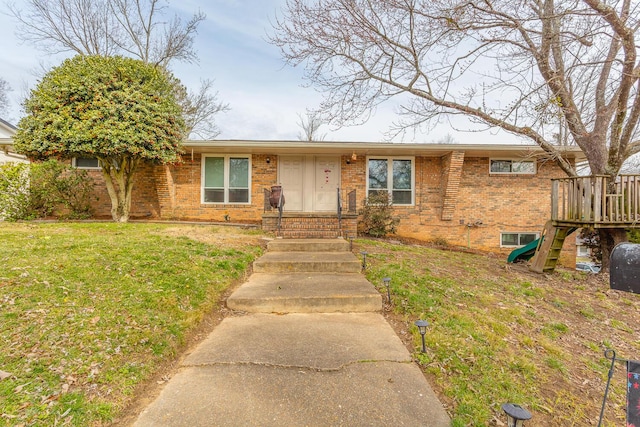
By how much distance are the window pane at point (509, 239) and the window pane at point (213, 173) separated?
9.83m

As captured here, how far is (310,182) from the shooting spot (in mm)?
10578

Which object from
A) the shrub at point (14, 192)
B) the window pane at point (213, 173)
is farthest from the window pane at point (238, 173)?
the shrub at point (14, 192)

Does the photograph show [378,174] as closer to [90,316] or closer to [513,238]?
[513,238]

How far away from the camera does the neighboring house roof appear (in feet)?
30.5

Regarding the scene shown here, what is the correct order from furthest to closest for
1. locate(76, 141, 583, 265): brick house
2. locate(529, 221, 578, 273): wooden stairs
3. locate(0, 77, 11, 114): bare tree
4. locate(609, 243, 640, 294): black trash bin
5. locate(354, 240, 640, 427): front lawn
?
locate(0, 77, 11, 114): bare tree → locate(76, 141, 583, 265): brick house → locate(529, 221, 578, 273): wooden stairs → locate(354, 240, 640, 427): front lawn → locate(609, 243, 640, 294): black trash bin

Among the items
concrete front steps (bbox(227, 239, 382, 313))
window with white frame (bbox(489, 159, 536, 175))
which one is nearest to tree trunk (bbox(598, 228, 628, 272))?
window with white frame (bbox(489, 159, 536, 175))

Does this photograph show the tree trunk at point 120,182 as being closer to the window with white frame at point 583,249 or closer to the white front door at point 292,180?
the white front door at point 292,180

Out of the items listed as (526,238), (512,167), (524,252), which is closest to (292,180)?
(524,252)

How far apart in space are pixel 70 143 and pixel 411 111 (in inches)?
333

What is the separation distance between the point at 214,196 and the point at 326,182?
391 cm

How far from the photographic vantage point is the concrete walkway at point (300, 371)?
1.95m

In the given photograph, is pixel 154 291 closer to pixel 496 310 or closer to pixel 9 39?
pixel 496 310

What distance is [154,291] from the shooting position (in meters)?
3.45

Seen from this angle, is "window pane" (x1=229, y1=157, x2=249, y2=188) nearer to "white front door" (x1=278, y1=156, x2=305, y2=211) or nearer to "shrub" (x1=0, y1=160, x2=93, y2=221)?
"white front door" (x1=278, y1=156, x2=305, y2=211)
